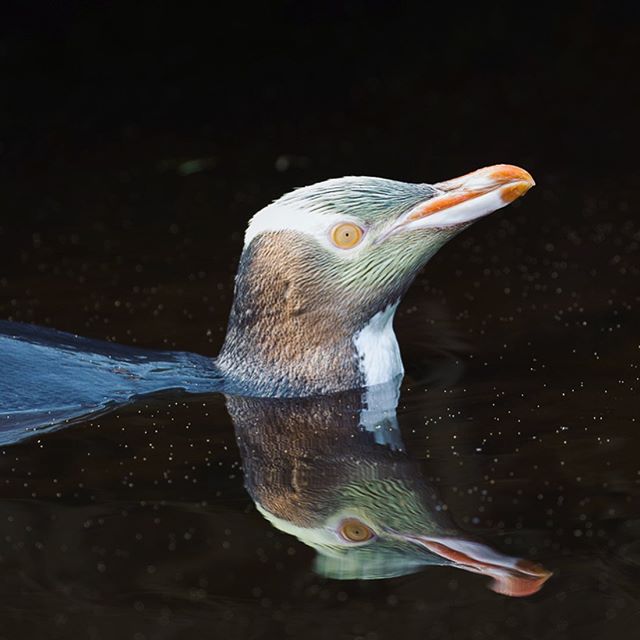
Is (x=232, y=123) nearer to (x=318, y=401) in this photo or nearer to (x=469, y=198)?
(x=318, y=401)

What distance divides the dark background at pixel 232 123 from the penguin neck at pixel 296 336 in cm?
79

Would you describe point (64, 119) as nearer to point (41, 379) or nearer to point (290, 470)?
point (41, 379)

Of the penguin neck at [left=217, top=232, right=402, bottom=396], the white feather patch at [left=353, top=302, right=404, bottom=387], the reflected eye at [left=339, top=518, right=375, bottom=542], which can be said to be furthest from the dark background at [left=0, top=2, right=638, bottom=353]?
the reflected eye at [left=339, top=518, right=375, bottom=542]

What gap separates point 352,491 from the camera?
16.0 feet

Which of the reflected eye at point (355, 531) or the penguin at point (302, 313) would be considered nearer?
the reflected eye at point (355, 531)

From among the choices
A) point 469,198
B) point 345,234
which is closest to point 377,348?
point 345,234

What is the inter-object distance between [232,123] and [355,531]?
625 cm

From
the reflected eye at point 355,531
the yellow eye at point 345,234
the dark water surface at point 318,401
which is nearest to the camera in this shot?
the dark water surface at point 318,401

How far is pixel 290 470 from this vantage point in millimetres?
5105

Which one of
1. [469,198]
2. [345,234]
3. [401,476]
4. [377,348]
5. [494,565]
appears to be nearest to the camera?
[494,565]

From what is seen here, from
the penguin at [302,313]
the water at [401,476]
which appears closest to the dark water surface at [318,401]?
the water at [401,476]

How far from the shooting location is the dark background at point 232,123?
773 centimetres

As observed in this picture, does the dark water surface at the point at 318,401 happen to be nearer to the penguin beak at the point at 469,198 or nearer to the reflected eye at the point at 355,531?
the reflected eye at the point at 355,531

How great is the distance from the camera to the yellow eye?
5.68 meters
